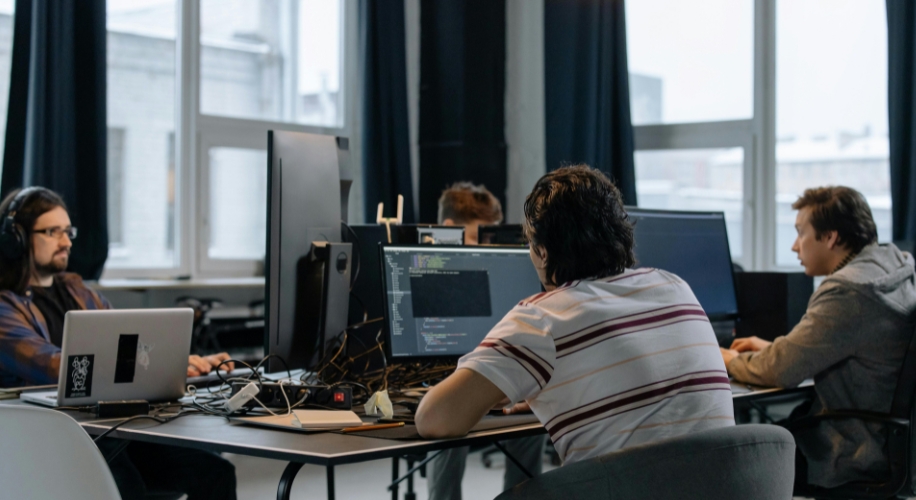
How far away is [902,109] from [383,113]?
2.59 meters

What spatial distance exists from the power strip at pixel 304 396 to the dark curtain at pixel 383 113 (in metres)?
2.94

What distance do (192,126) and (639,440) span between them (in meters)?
3.57

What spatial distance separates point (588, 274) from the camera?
1.44 metres

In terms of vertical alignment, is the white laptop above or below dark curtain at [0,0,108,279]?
below

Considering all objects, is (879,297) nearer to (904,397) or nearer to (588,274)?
(904,397)

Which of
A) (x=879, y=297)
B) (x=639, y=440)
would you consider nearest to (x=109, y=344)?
(x=639, y=440)

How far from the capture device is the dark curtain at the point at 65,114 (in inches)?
143

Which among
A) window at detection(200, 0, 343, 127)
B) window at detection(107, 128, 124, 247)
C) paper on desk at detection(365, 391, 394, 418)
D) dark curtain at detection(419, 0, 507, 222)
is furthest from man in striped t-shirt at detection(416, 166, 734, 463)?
window at detection(200, 0, 343, 127)

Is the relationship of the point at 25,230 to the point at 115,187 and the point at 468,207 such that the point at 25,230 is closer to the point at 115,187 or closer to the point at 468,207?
the point at 468,207

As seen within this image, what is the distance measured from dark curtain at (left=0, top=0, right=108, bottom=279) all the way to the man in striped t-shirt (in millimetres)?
2836

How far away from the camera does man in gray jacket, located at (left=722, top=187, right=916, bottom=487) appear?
A: 2.10 meters

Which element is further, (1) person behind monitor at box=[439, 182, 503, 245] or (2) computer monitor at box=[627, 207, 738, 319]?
(1) person behind monitor at box=[439, 182, 503, 245]

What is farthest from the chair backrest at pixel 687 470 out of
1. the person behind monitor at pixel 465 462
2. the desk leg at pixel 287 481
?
the person behind monitor at pixel 465 462

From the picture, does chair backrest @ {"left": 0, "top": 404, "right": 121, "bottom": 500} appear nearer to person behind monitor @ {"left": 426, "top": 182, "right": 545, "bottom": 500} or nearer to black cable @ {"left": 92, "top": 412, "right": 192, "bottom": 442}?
black cable @ {"left": 92, "top": 412, "right": 192, "bottom": 442}
